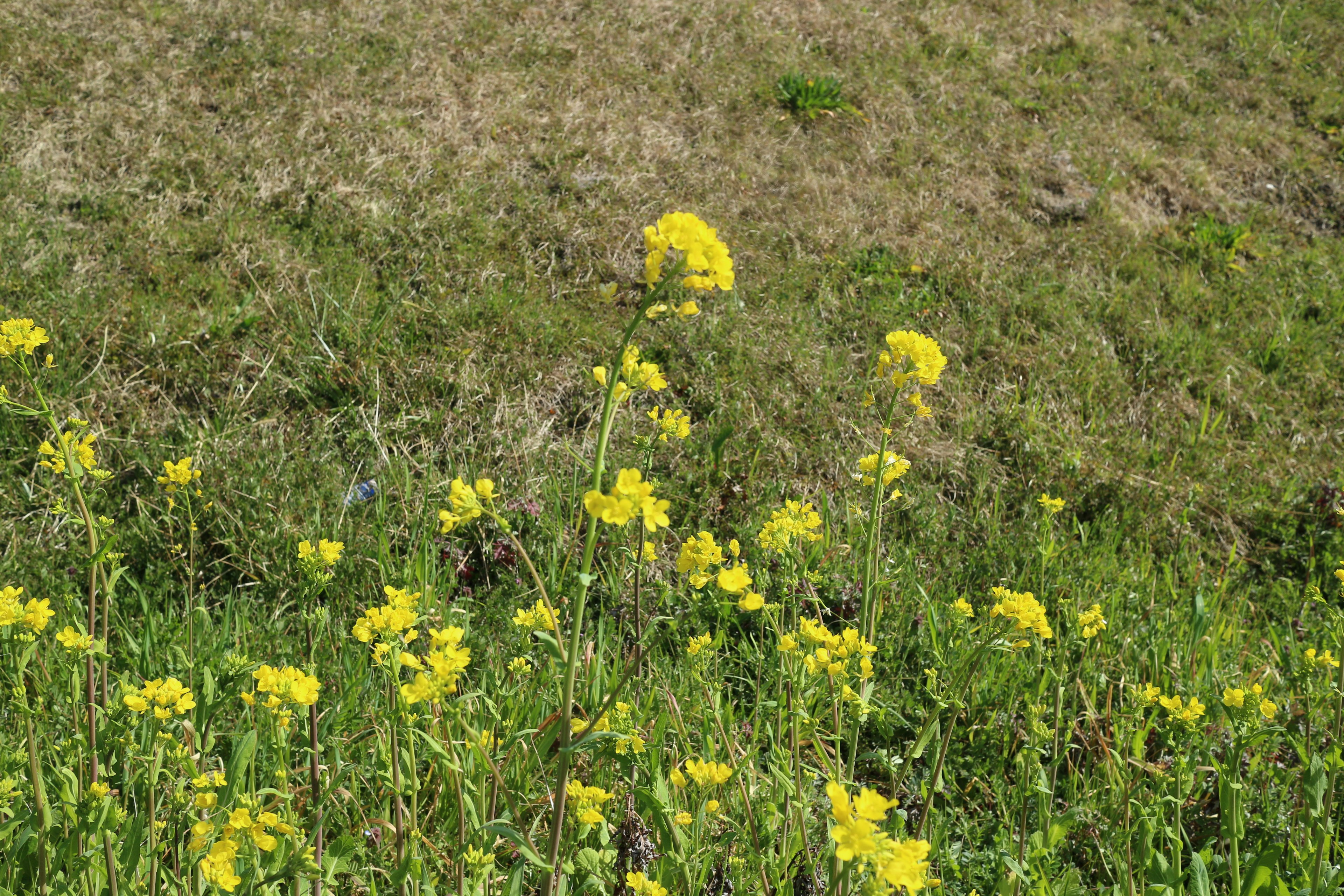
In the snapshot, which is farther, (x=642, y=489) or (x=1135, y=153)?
(x=1135, y=153)

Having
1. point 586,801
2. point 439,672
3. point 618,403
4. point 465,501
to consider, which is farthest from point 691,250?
point 586,801

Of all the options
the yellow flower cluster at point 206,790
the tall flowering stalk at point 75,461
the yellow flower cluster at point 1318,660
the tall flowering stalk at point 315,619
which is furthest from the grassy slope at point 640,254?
the yellow flower cluster at point 206,790

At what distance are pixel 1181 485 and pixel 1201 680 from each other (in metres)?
1.28

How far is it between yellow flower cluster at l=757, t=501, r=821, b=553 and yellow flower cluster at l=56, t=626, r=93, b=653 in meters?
1.16

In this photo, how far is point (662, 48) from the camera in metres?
5.44

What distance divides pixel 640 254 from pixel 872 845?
3.44 m

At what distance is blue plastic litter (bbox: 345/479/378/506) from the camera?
119 inches

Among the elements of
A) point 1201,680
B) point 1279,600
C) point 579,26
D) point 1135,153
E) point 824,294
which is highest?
point 579,26

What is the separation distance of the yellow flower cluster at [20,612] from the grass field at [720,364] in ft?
1.07

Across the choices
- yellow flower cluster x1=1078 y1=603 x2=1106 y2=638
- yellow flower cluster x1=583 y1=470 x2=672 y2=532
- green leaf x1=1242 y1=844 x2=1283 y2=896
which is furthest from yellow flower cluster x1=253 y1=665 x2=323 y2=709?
green leaf x1=1242 y1=844 x2=1283 y2=896

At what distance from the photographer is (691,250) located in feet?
3.79

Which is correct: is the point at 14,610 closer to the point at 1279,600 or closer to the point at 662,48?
the point at 1279,600

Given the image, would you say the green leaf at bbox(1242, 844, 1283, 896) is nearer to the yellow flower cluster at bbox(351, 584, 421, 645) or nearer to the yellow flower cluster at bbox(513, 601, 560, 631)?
the yellow flower cluster at bbox(513, 601, 560, 631)

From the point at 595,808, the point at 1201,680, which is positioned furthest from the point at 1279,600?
the point at 595,808
